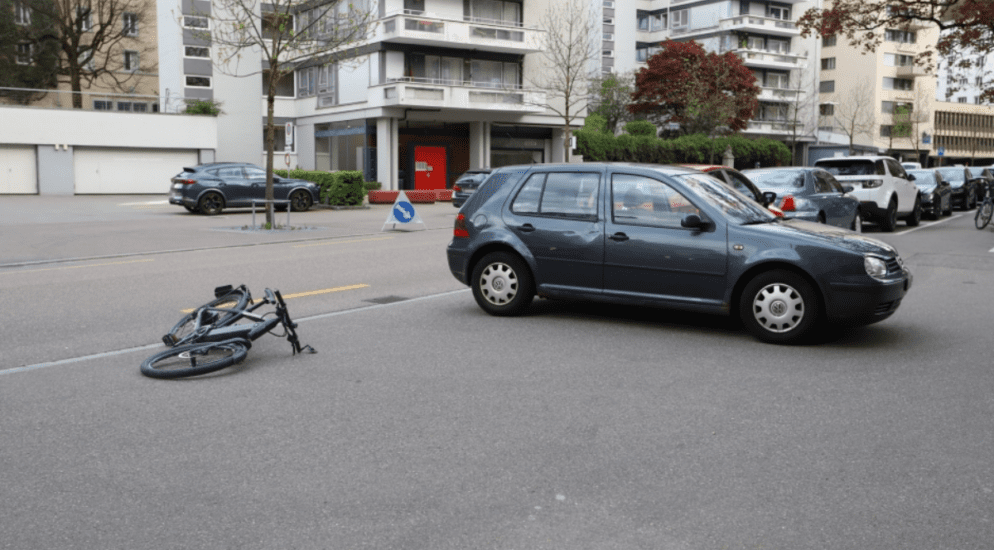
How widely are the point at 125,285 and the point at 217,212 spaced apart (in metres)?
17.7

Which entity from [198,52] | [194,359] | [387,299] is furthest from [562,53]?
[194,359]

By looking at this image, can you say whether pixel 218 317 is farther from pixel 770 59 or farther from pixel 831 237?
pixel 770 59

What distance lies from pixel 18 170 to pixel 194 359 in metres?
38.0

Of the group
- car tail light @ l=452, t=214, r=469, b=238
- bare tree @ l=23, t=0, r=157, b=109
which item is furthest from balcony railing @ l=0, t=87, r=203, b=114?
car tail light @ l=452, t=214, r=469, b=238

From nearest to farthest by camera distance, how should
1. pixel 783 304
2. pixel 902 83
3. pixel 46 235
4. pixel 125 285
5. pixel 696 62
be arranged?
1. pixel 783 304
2. pixel 125 285
3. pixel 46 235
4. pixel 696 62
5. pixel 902 83

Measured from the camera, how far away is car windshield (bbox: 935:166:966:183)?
32237 mm

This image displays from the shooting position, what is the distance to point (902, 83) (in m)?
84.9

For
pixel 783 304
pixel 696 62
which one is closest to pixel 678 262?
pixel 783 304

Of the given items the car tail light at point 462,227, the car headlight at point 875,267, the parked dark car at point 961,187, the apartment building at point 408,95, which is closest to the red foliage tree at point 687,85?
the apartment building at point 408,95

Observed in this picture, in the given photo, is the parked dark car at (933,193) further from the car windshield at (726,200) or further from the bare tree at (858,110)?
the bare tree at (858,110)

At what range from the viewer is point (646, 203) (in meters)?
8.41

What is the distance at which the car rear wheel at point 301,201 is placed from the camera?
30.1 meters

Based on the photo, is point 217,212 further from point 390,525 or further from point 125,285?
point 390,525

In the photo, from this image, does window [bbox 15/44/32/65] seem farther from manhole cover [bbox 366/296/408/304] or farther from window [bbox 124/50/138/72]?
manhole cover [bbox 366/296/408/304]
